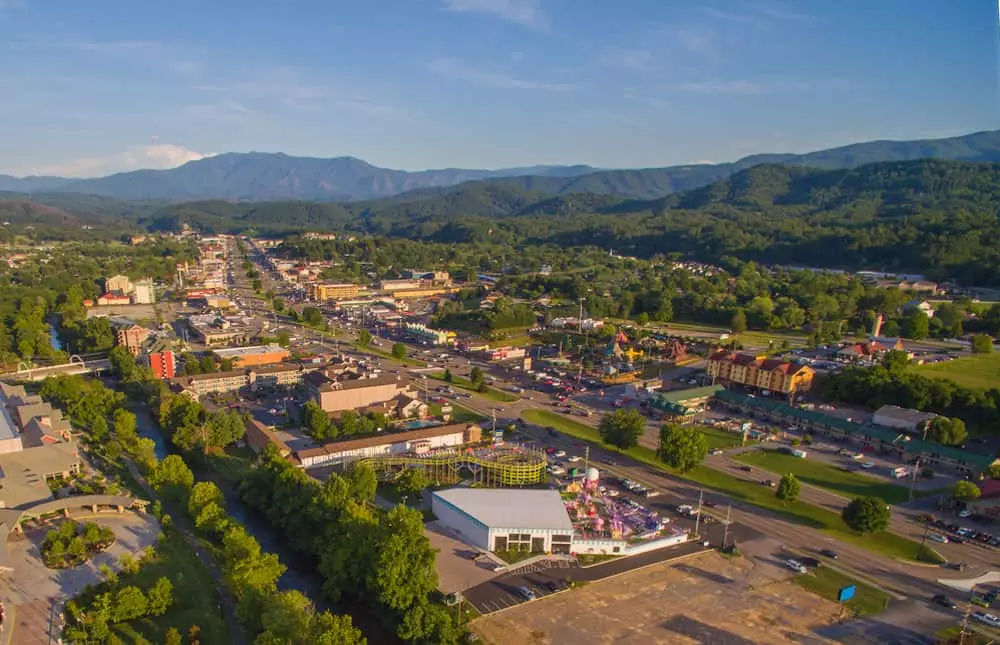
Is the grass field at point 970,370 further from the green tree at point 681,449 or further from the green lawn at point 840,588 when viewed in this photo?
the green lawn at point 840,588

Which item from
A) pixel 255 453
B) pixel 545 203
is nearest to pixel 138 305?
pixel 255 453

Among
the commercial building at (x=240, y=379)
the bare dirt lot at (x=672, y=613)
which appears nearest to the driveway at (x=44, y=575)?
the bare dirt lot at (x=672, y=613)

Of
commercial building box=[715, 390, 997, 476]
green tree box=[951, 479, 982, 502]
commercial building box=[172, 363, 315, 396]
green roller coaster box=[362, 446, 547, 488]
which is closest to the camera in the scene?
green tree box=[951, 479, 982, 502]

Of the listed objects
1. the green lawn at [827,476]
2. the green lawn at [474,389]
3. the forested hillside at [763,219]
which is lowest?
the green lawn at [827,476]

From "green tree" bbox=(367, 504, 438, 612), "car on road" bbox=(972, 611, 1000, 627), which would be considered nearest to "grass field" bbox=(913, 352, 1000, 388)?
"car on road" bbox=(972, 611, 1000, 627)

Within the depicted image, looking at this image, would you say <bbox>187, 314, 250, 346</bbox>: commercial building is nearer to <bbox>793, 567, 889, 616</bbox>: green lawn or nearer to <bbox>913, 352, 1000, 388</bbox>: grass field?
<bbox>793, 567, 889, 616</bbox>: green lawn

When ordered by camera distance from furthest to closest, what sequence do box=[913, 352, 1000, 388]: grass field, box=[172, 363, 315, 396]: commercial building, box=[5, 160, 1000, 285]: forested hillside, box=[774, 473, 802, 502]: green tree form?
box=[5, 160, 1000, 285]: forested hillside, box=[913, 352, 1000, 388]: grass field, box=[172, 363, 315, 396]: commercial building, box=[774, 473, 802, 502]: green tree
